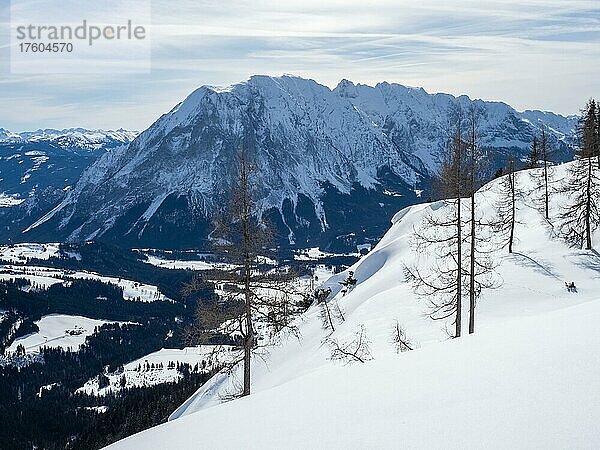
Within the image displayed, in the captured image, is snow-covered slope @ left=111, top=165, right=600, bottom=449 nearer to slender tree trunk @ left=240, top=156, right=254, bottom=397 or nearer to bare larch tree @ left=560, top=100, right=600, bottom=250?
slender tree trunk @ left=240, top=156, right=254, bottom=397

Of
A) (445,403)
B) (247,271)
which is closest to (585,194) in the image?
(247,271)

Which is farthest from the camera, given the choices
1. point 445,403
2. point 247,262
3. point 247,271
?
point 247,271

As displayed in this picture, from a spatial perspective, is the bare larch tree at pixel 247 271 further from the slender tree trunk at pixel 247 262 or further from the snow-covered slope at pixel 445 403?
the snow-covered slope at pixel 445 403

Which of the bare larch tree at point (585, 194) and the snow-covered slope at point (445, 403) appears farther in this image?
the bare larch tree at point (585, 194)

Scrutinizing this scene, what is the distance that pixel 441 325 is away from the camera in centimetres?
2781

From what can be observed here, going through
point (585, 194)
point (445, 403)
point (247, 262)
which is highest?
point (585, 194)

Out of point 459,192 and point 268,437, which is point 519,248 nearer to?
point 459,192

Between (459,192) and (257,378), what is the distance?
20.5 metres

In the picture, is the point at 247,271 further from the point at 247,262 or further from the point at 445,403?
the point at 445,403

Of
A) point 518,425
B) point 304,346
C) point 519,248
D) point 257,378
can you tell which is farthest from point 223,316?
point 519,248

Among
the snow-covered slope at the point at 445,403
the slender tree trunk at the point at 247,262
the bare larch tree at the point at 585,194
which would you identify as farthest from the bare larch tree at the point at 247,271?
the bare larch tree at the point at 585,194

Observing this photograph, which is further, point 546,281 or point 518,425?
point 546,281

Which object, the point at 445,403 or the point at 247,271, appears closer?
the point at 445,403

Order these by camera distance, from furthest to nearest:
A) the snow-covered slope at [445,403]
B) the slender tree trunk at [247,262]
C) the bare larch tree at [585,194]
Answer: the bare larch tree at [585,194]
the slender tree trunk at [247,262]
the snow-covered slope at [445,403]
